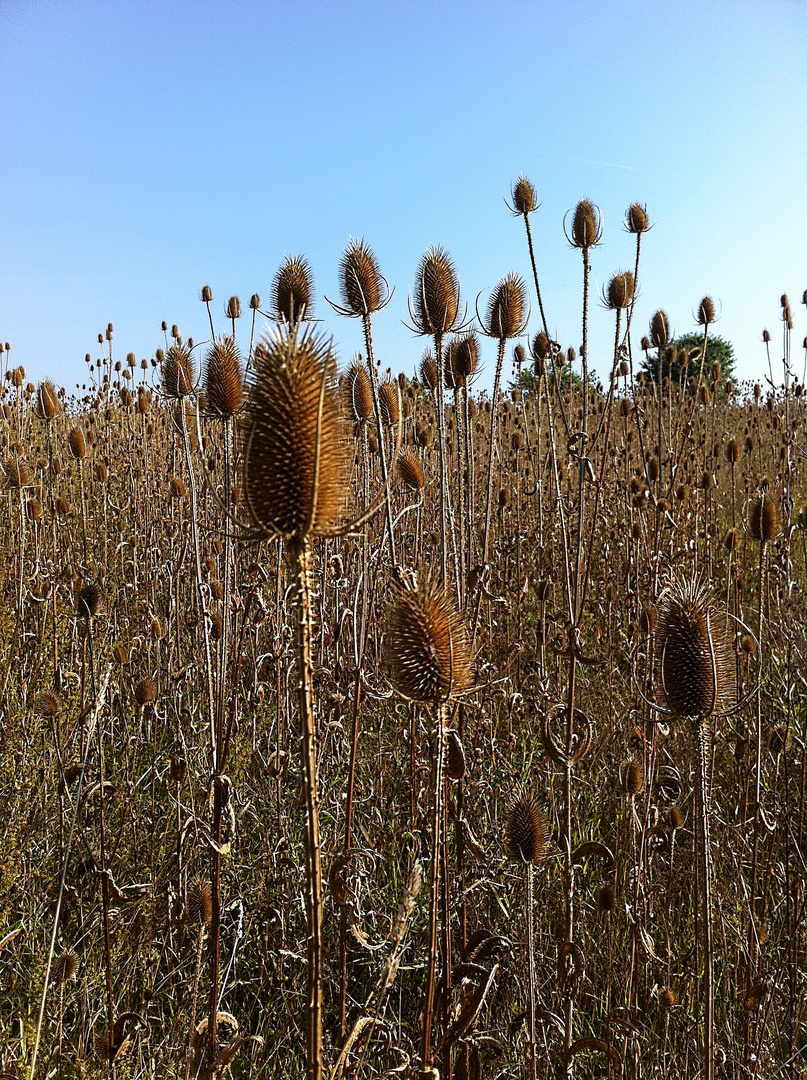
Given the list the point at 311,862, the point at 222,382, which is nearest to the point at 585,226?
the point at 222,382

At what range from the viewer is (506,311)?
123 inches

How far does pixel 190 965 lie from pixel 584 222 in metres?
3.09

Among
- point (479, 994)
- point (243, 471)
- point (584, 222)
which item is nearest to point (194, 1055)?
point (479, 994)

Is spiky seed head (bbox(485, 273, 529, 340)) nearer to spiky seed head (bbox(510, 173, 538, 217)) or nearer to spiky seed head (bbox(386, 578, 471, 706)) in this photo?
spiky seed head (bbox(510, 173, 538, 217))

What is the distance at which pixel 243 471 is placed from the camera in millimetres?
1081

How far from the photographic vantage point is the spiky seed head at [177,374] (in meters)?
3.17

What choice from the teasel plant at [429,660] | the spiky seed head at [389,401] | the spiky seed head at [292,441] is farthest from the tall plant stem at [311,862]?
the spiky seed head at [389,401]

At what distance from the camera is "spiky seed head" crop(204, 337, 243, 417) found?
8.52 ft

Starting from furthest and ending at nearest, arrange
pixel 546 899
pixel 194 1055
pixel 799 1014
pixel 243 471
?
pixel 546 899
pixel 799 1014
pixel 194 1055
pixel 243 471

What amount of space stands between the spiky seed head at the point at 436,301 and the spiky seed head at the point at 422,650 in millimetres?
1322

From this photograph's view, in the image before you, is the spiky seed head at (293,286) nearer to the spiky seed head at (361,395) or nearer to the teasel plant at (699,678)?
the spiky seed head at (361,395)

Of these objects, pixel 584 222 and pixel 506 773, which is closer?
pixel 584 222

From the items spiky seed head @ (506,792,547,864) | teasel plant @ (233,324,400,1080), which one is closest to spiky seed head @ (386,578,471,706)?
teasel plant @ (233,324,400,1080)

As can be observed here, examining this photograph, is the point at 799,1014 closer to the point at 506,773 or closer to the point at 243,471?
the point at 506,773
